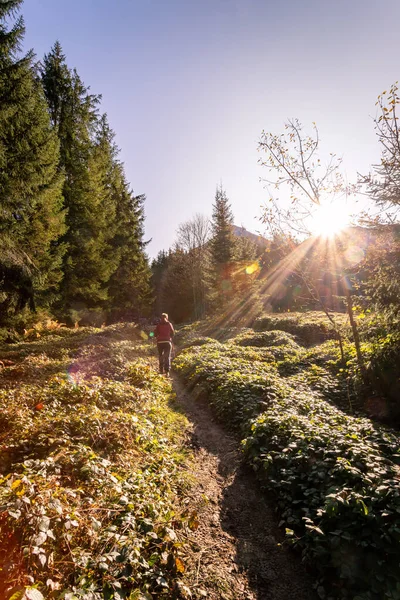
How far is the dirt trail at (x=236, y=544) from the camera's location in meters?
3.44

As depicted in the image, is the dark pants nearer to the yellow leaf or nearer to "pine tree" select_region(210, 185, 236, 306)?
the yellow leaf

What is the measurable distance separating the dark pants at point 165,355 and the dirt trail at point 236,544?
6.39 meters

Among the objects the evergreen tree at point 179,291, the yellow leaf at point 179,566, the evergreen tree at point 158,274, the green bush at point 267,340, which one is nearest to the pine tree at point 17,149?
the yellow leaf at point 179,566

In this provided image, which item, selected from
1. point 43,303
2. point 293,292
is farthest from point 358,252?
point 293,292

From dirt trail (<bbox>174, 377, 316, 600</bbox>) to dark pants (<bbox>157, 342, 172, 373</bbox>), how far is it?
6.39m

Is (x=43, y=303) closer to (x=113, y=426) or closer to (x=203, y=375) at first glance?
(x=203, y=375)

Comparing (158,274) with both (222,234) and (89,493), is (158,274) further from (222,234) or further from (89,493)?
(89,493)

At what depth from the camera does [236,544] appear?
13.5 feet

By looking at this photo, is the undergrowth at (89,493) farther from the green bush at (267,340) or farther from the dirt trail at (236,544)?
the green bush at (267,340)

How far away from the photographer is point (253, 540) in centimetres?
418

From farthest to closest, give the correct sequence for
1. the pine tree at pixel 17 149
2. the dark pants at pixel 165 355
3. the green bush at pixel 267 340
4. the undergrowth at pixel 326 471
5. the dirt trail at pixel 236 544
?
the green bush at pixel 267 340, the dark pants at pixel 165 355, the pine tree at pixel 17 149, the dirt trail at pixel 236 544, the undergrowth at pixel 326 471

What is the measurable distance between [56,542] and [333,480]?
3.88m

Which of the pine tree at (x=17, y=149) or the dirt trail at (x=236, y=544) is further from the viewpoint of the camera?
the pine tree at (x=17, y=149)

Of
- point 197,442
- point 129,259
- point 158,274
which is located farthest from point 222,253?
point 197,442
